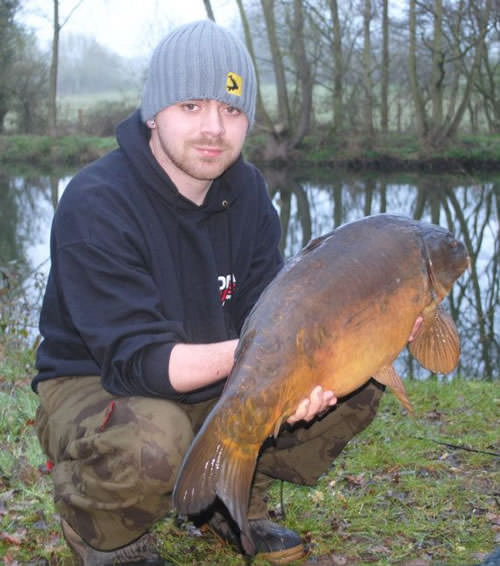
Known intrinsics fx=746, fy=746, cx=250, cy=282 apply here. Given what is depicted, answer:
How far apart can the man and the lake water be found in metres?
2.66

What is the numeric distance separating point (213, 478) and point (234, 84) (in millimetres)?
1144

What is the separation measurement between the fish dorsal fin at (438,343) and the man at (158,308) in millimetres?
293

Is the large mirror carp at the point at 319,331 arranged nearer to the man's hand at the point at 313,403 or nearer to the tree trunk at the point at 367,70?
the man's hand at the point at 313,403

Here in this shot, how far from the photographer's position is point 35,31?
22375mm

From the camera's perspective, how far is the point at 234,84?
2115 mm

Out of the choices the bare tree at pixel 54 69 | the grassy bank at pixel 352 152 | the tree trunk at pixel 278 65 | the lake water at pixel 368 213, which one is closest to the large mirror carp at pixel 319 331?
the lake water at pixel 368 213

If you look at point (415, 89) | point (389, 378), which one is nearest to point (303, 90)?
point (415, 89)

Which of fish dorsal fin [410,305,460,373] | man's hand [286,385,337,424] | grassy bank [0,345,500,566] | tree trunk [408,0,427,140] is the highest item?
tree trunk [408,0,427,140]

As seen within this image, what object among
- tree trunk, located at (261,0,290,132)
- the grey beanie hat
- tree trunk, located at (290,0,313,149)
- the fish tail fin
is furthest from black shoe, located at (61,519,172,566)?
tree trunk, located at (290,0,313,149)

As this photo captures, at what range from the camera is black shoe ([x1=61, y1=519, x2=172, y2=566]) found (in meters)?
1.93

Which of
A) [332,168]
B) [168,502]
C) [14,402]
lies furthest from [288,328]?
[332,168]

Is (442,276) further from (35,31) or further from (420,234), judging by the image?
(35,31)

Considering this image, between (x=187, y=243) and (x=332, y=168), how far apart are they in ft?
51.0

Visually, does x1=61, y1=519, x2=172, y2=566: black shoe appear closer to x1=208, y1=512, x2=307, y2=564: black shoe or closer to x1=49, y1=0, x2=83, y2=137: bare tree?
x1=208, y1=512, x2=307, y2=564: black shoe
